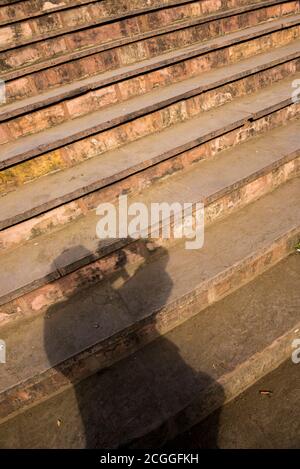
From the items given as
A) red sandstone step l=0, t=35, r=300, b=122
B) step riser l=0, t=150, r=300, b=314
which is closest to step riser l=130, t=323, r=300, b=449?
step riser l=0, t=150, r=300, b=314

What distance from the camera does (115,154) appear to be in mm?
3896

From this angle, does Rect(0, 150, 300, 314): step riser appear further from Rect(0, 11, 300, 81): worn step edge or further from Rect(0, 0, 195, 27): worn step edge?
Rect(0, 0, 195, 27): worn step edge

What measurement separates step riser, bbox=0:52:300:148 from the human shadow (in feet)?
5.81

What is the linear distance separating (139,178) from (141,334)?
1.82m

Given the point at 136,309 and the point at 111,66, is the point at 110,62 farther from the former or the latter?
the point at 136,309

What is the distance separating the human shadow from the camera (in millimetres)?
2402

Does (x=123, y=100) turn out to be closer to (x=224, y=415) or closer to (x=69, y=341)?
(x=69, y=341)

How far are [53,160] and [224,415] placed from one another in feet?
10.8

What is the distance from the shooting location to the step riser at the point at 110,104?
3930 millimetres

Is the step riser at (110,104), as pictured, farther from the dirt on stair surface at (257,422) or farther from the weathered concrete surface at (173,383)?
the dirt on stair surface at (257,422)

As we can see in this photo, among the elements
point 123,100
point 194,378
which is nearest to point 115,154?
point 123,100

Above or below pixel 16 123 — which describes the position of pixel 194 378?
below
